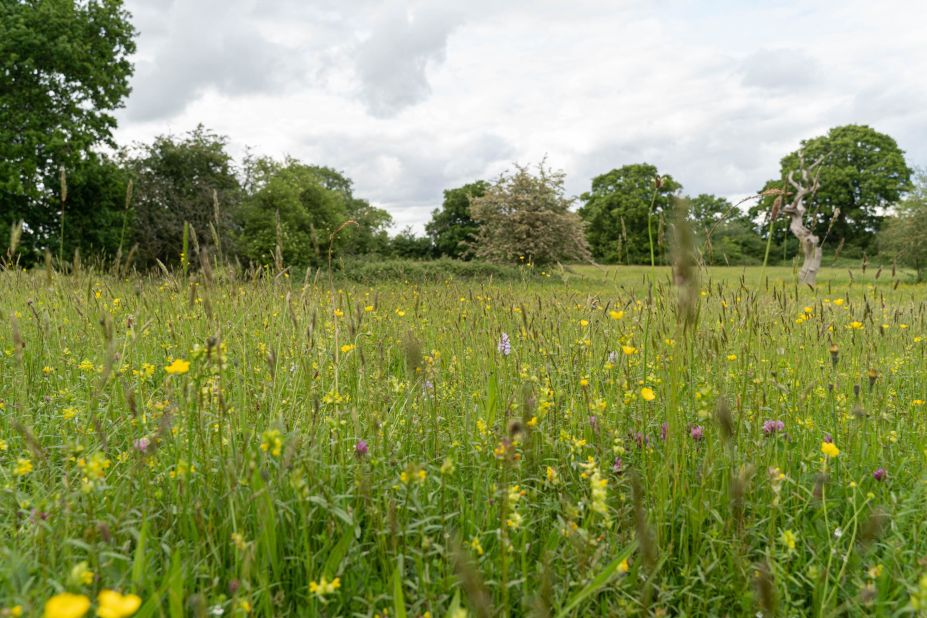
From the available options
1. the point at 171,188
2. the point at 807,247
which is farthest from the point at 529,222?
the point at 807,247

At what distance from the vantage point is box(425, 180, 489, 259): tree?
5362 centimetres

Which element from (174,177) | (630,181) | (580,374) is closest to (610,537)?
→ (580,374)

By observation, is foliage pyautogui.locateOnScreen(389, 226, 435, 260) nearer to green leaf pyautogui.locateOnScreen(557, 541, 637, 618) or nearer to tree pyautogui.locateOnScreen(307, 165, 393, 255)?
tree pyautogui.locateOnScreen(307, 165, 393, 255)

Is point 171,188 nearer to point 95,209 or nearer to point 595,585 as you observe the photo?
point 95,209

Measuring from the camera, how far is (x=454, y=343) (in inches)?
167

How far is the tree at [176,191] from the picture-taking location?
71.1 ft

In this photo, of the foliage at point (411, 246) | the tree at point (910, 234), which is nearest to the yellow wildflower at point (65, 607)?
the tree at point (910, 234)

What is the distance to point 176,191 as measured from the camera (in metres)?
23.2

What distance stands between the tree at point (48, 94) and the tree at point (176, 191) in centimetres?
310

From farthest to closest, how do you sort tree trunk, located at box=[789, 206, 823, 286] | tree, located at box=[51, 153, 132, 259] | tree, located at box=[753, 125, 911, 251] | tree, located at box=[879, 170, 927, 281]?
tree, located at box=[753, 125, 911, 251], tree, located at box=[879, 170, 927, 281], tree, located at box=[51, 153, 132, 259], tree trunk, located at box=[789, 206, 823, 286]

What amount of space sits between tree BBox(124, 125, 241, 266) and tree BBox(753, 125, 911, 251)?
34.5 m

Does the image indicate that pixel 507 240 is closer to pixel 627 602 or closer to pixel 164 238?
pixel 164 238

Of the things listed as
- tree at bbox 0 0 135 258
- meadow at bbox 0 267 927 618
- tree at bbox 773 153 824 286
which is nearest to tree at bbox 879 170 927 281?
tree at bbox 773 153 824 286

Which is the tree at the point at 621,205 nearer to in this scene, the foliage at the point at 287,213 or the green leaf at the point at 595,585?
the foliage at the point at 287,213
